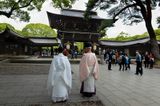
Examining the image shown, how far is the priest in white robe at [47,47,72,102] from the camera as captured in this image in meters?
5.82

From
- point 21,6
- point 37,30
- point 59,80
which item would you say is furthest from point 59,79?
point 37,30

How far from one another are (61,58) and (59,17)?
32.9m

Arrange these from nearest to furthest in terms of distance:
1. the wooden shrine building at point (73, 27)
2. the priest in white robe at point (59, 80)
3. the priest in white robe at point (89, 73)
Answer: the priest in white robe at point (59, 80)
the priest in white robe at point (89, 73)
the wooden shrine building at point (73, 27)

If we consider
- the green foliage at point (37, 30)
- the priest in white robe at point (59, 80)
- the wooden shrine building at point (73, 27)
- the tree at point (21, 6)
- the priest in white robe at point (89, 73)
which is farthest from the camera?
the green foliage at point (37, 30)

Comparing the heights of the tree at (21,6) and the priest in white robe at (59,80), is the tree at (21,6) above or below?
above

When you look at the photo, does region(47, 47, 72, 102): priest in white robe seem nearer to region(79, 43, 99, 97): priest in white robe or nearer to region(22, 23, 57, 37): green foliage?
region(79, 43, 99, 97): priest in white robe

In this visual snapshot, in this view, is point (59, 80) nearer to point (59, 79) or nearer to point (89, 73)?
point (59, 79)

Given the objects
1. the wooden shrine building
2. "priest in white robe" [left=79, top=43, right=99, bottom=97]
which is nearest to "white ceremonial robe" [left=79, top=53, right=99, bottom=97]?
"priest in white robe" [left=79, top=43, right=99, bottom=97]

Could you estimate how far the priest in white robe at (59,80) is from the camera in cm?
Result: 582

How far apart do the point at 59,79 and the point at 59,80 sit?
29 millimetres

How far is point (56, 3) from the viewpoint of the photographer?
21672mm

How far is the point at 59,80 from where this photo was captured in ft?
19.2

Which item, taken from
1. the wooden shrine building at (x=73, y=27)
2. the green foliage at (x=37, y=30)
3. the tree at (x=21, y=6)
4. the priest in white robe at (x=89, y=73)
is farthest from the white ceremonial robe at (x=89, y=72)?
the green foliage at (x=37, y=30)

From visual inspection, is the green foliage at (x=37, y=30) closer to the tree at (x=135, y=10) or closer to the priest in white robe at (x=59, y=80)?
the tree at (x=135, y=10)
